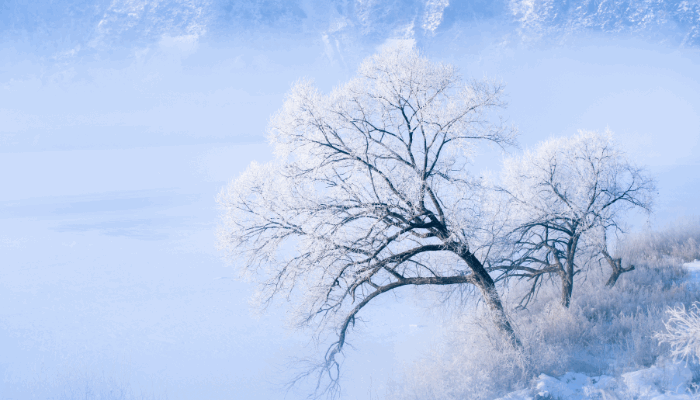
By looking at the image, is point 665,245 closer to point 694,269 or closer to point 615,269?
point 694,269

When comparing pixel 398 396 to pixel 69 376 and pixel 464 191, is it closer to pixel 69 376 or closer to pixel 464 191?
pixel 464 191

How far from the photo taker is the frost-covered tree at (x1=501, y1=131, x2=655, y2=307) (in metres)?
11.8

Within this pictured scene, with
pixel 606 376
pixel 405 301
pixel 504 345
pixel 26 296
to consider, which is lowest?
pixel 606 376

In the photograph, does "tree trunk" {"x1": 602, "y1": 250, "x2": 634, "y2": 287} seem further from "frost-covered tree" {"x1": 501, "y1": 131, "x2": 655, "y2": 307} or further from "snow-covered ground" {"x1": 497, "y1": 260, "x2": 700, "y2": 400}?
"snow-covered ground" {"x1": 497, "y1": 260, "x2": 700, "y2": 400}

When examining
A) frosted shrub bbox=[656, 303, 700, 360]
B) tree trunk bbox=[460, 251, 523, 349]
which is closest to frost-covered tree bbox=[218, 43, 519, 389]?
tree trunk bbox=[460, 251, 523, 349]

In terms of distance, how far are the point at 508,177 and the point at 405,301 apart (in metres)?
10.8

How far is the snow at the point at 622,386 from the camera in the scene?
716 centimetres

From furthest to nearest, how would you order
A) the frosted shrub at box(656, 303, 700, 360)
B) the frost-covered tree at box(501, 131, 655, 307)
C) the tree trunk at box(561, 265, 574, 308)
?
the tree trunk at box(561, 265, 574, 308) → the frost-covered tree at box(501, 131, 655, 307) → the frosted shrub at box(656, 303, 700, 360)

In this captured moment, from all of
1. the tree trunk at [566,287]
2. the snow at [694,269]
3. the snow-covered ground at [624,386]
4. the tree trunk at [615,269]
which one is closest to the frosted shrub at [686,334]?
the snow-covered ground at [624,386]

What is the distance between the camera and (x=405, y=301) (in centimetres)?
2228

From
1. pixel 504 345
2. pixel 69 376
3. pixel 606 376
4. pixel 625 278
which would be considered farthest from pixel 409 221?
pixel 69 376

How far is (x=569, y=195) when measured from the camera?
40.5 feet

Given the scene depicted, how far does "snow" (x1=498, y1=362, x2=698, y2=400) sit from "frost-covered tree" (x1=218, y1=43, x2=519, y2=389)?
4.11 ft

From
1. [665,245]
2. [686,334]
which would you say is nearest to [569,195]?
[686,334]
